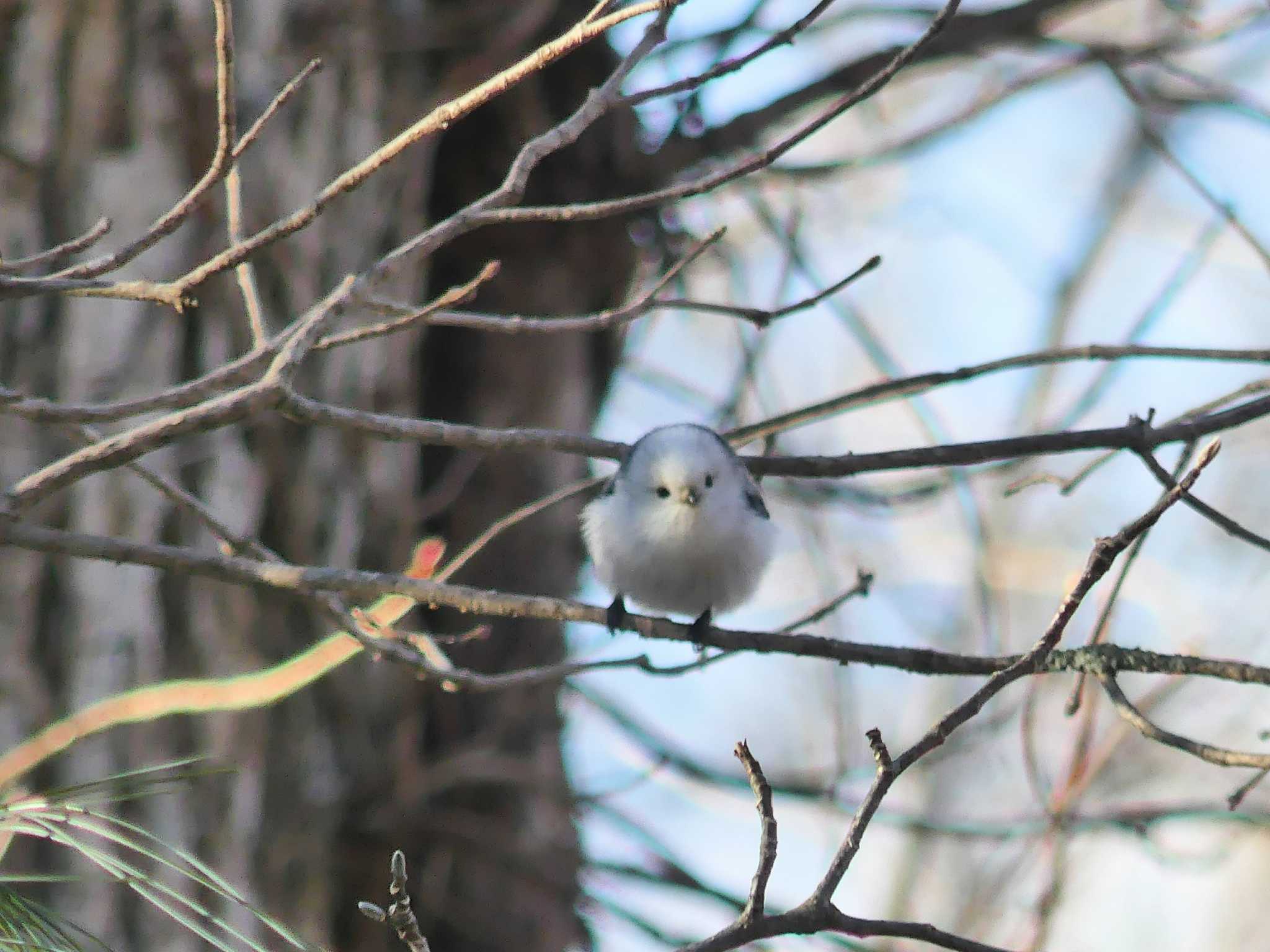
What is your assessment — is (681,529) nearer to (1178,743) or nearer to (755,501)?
(755,501)

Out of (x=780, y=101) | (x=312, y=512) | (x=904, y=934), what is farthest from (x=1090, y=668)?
(x=780, y=101)

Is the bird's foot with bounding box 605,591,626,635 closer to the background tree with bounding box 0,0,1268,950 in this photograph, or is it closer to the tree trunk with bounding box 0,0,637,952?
the background tree with bounding box 0,0,1268,950

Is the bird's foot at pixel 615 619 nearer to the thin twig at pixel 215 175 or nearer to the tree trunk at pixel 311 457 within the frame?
the thin twig at pixel 215 175

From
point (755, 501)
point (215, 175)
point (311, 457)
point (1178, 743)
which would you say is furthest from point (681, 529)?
point (215, 175)

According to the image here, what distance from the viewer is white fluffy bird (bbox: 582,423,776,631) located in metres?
2.89

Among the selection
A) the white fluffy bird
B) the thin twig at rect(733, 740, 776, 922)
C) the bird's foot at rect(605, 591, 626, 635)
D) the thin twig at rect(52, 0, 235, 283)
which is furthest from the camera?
A: the white fluffy bird

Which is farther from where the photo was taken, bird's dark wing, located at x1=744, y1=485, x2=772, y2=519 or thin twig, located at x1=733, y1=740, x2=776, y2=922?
bird's dark wing, located at x1=744, y1=485, x2=772, y2=519

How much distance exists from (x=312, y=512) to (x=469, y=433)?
1.47 m

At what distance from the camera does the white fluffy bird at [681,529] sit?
2.89m

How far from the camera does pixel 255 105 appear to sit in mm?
3197

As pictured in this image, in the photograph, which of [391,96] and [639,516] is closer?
[639,516]

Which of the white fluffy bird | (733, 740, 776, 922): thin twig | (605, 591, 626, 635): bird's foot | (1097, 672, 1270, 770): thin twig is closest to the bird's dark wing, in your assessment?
the white fluffy bird

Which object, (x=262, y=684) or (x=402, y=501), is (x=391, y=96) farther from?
(x=262, y=684)

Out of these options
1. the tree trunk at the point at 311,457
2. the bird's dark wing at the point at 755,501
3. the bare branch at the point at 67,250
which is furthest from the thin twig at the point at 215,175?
the bird's dark wing at the point at 755,501
